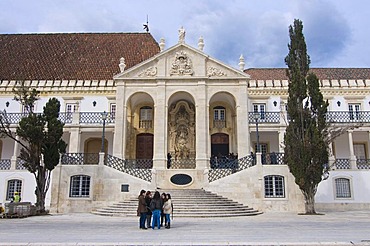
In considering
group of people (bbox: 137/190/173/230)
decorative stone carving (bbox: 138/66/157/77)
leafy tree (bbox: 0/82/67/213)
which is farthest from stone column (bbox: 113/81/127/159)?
group of people (bbox: 137/190/173/230)

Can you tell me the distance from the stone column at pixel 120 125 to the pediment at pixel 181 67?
100cm

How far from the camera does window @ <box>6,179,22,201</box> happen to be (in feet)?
72.3

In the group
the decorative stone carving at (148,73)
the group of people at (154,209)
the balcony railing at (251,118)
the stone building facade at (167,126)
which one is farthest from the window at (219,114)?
the group of people at (154,209)

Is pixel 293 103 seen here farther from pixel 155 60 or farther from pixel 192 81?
pixel 155 60

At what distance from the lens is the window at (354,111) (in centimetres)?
2623

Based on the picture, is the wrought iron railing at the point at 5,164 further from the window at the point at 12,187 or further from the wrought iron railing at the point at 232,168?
the wrought iron railing at the point at 232,168

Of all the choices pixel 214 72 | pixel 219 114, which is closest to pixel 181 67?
pixel 214 72

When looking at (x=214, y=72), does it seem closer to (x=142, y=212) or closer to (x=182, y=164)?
(x=182, y=164)

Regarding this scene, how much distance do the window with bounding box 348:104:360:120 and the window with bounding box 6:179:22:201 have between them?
2309 centimetres

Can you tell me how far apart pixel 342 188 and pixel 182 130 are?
37.5ft

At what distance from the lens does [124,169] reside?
68.7 ft

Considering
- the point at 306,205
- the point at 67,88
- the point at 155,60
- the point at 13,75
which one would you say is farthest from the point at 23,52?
the point at 306,205

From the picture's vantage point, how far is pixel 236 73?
24219mm

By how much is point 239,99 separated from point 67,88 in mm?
13477
